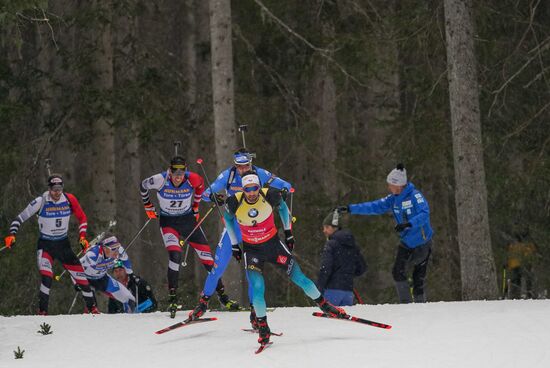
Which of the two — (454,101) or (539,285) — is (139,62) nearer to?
(454,101)

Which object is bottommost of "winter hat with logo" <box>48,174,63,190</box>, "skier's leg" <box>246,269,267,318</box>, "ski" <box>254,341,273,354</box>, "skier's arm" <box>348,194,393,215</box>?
"ski" <box>254,341,273,354</box>

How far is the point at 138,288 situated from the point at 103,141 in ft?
16.7

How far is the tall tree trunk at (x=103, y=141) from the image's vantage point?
19.7 m

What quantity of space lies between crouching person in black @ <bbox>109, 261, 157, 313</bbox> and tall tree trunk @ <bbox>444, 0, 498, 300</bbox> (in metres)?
4.63

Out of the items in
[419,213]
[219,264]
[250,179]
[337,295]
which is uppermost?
[250,179]

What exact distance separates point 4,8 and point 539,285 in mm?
16453

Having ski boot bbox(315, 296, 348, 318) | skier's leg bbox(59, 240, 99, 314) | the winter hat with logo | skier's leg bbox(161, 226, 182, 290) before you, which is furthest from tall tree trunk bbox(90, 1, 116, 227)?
ski boot bbox(315, 296, 348, 318)

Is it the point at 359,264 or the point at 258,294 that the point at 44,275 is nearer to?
the point at 359,264

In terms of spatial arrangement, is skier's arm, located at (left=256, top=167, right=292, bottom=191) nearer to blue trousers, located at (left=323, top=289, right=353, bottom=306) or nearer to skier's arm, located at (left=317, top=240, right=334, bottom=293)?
skier's arm, located at (left=317, top=240, right=334, bottom=293)

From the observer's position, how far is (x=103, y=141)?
1994cm

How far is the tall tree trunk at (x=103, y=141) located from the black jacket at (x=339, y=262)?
22.3 ft

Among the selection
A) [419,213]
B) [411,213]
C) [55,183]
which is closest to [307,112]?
[55,183]

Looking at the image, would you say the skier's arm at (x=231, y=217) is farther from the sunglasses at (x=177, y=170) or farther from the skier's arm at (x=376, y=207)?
the skier's arm at (x=376, y=207)

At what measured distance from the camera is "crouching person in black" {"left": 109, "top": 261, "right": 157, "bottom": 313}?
50.9ft
